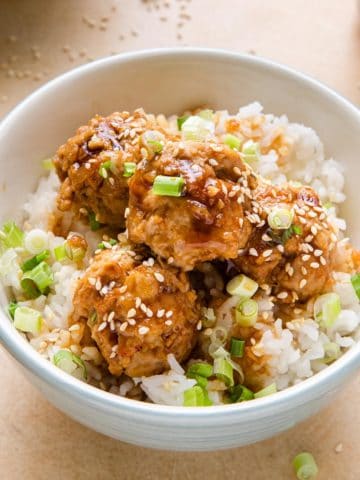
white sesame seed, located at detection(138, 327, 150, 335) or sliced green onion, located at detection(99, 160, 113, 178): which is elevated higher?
sliced green onion, located at detection(99, 160, 113, 178)

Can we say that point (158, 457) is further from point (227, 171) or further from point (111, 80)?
point (111, 80)

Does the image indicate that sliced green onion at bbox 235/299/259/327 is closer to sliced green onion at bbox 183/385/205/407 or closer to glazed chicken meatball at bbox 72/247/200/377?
glazed chicken meatball at bbox 72/247/200/377

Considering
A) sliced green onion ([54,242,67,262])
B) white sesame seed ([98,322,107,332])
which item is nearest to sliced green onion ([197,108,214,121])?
sliced green onion ([54,242,67,262])

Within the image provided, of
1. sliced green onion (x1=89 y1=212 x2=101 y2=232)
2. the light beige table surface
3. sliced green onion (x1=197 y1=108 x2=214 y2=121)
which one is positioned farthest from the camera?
the light beige table surface

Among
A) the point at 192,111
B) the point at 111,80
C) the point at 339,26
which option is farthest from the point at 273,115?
the point at 339,26

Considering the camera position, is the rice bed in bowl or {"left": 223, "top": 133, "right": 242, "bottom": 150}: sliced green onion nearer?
the rice bed in bowl

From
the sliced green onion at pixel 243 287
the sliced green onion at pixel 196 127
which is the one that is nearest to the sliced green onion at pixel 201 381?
the sliced green onion at pixel 243 287

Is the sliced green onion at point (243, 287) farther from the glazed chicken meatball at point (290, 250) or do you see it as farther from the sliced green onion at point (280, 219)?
the sliced green onion at point (280, 219)
